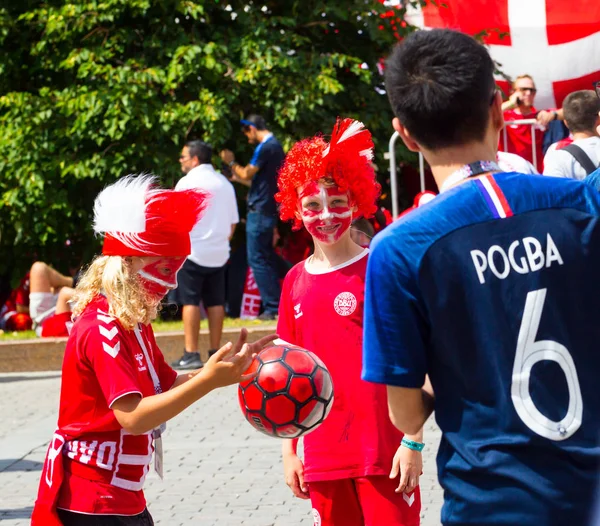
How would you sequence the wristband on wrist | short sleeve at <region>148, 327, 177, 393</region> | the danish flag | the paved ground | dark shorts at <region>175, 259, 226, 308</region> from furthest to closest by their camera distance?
the danish flag, dark shorts at <region>175, 259, 226, 308</region>, the paved ground, short sleeve at <region>148, 327, 177, 393</region>, the wristband on wrist

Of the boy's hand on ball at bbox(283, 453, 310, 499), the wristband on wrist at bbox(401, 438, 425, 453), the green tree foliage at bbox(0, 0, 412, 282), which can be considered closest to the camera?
the wristband on wrist at bbox(401, 438, 425, 453)

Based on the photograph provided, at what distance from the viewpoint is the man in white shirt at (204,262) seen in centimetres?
1104

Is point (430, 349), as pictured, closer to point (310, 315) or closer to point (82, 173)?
point (310, 315)

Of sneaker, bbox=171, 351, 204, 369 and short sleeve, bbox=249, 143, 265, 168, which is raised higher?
short sleeve, bbox=249, 143, 265, 168

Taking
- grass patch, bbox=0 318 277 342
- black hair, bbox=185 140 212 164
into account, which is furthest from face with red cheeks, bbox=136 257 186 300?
grass patch, bbox=0 318 277 342

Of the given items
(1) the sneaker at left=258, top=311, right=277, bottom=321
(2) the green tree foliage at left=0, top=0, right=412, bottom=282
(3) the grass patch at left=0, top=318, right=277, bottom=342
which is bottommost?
(3) the grass patch at left=0, top=318, right=277, bottom=342

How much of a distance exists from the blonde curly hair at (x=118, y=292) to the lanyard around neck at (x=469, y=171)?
1.49 meters

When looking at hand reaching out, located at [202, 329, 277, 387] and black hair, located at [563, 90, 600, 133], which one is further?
black hair, located at [563, 90, 600, 133]

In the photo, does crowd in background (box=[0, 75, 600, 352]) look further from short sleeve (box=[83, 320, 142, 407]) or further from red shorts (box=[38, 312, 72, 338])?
short sleeve (box=[83, 320, 142, 407])

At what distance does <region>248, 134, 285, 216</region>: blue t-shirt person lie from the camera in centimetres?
1232

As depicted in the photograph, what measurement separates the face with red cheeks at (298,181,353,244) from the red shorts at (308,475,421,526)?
0.96 m

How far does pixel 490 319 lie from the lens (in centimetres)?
247

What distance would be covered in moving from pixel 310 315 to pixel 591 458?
2.04 meters

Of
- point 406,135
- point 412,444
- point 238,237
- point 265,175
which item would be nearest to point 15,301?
point 238,237
